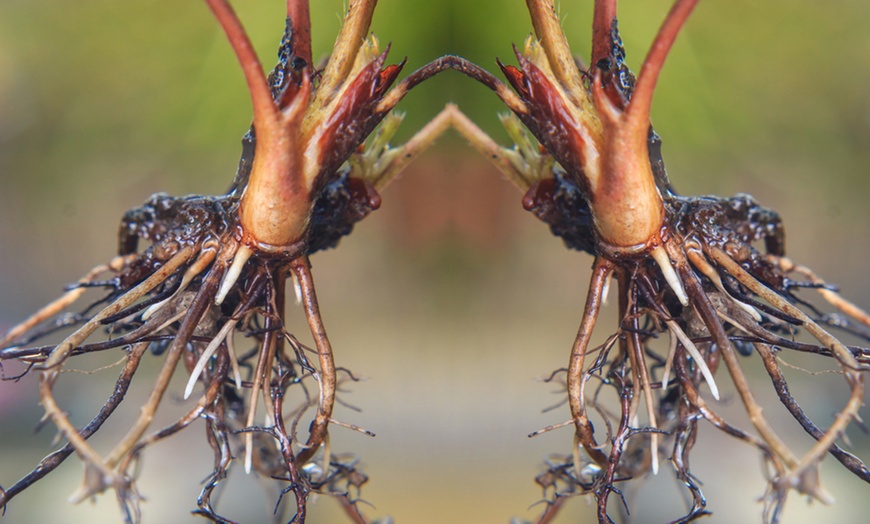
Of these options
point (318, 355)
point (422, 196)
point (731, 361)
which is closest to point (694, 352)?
point (731, 361)

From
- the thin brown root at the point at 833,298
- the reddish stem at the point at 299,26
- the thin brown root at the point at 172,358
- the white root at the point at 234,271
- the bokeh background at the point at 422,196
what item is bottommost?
the thin brown root at the point at 172,358

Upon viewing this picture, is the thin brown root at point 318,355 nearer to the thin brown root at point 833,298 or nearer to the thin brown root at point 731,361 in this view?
the thin brown root at point 731,361

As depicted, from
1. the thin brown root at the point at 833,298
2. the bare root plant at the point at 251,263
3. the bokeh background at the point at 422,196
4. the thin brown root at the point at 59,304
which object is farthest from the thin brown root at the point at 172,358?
the bokeh background at the point at 422,196

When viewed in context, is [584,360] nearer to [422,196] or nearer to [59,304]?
[59,304]

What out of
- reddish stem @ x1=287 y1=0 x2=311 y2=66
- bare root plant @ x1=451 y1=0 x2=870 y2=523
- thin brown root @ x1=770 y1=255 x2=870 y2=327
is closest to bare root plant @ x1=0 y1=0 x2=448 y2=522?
reddish stem @ x1=287 y1=0 x2=311 y2=66

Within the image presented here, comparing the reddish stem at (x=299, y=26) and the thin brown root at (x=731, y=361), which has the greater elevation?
the reddish stem at (x=299, y=26)

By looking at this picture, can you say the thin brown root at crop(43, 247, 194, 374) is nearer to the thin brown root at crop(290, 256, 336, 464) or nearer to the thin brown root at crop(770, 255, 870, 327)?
the thin brown root at crop(290, 256, 336, 464)

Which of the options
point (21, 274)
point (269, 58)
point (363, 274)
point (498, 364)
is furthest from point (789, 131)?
point (21, 274)
